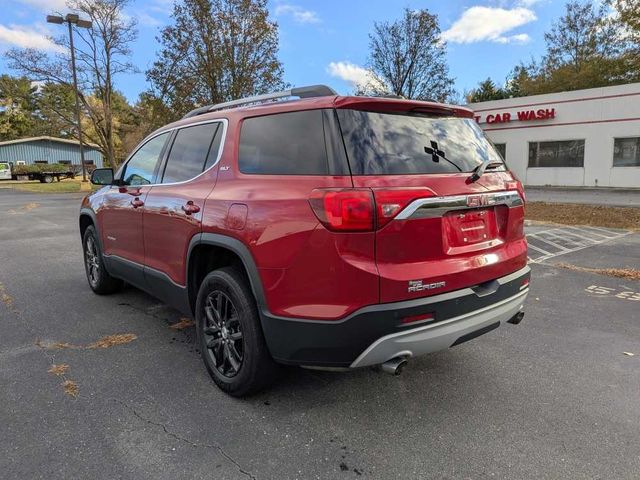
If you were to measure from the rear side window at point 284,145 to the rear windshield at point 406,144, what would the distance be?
0.17 meters

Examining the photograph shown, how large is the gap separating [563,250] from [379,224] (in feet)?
23.0

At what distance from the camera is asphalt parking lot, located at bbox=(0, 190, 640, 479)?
2.44m

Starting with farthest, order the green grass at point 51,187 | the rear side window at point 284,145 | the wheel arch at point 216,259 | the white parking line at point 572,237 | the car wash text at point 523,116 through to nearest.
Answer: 1. the green grass at point 51,187
2. the car wash text at point 523,116
3. the white parking line at point 572,237
4. the wheel arch at point 216,259
5. the rear side window at point 284,145

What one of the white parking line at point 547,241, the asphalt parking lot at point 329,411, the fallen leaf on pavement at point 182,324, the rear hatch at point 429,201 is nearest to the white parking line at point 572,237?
the white parking line at point 547,241

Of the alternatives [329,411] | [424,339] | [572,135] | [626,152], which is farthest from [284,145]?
[572,135]

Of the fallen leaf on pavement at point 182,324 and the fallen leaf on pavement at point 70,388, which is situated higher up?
the fallen leaf on pavement at point 182,324

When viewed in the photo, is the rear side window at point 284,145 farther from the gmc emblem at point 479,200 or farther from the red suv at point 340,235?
the gmc emblem at point 479,200

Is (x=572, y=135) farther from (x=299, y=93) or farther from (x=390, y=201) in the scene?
(x=390, y=201)

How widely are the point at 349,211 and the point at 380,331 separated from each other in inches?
25.5

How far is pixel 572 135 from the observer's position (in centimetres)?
2289

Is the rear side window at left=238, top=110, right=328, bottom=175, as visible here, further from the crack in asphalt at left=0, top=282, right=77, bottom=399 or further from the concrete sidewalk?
the concrete sidewalk

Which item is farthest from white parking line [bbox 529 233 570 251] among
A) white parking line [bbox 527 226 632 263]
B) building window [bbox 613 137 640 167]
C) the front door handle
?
building window [bbox 613 137 640 167]

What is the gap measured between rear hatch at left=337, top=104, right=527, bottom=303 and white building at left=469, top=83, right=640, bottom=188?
879 inches

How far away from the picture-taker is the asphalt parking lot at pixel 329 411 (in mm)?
2438
